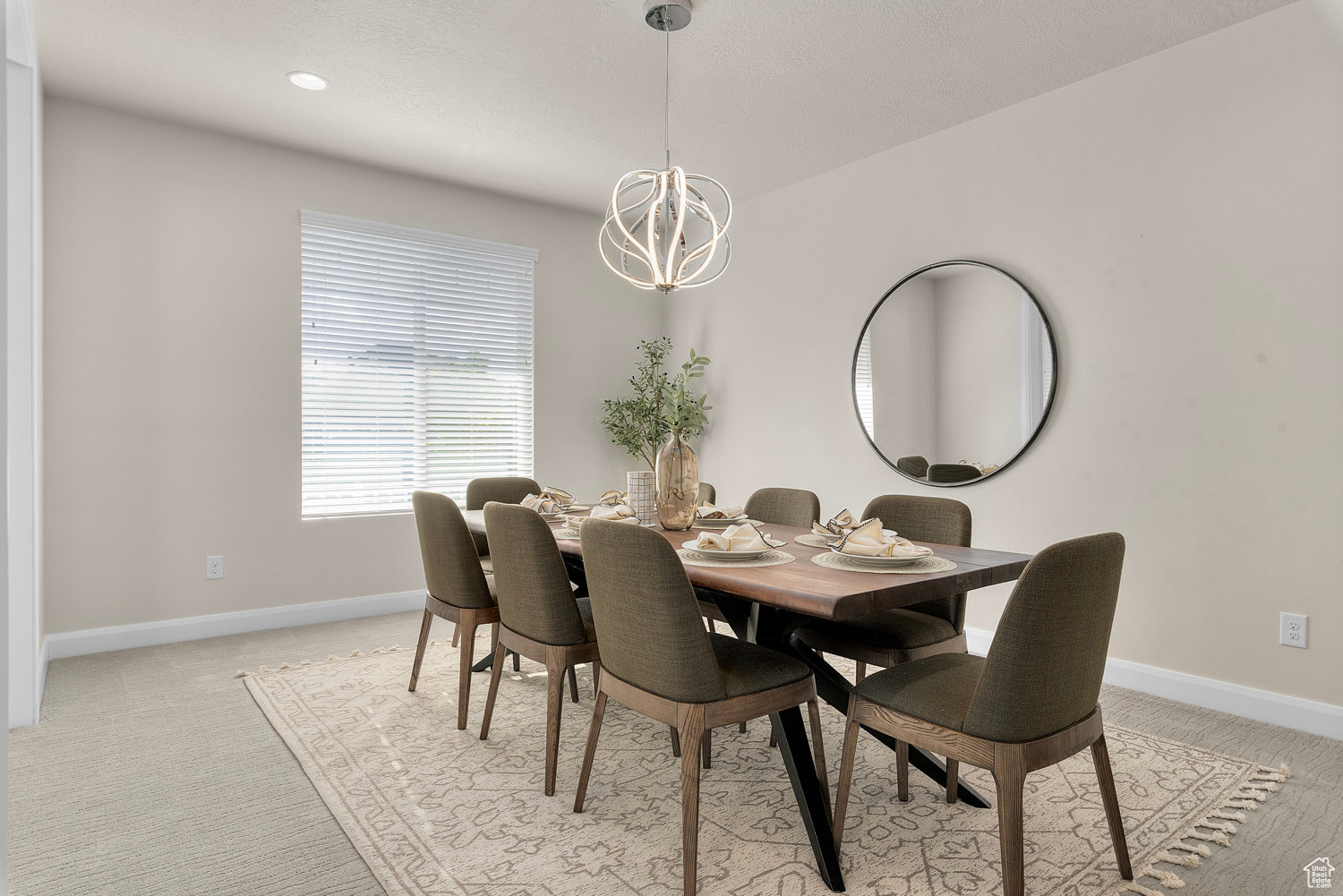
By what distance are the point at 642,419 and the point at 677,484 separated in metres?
2.86

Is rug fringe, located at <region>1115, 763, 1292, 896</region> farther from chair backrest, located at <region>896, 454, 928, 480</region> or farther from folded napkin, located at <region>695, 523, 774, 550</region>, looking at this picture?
chair backrest, located at <region>896, 454, 928, 480</region>

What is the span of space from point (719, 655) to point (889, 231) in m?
2.96

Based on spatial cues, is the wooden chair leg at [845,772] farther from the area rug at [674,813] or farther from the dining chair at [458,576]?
the dining chair at [458,576]

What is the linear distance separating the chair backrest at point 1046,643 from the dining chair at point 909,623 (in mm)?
674

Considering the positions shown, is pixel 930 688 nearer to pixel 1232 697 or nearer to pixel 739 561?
pixel 739 561

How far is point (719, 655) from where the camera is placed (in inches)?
79.4

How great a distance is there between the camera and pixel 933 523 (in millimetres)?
2668

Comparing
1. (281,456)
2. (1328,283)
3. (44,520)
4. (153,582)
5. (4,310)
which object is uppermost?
(1328,283)

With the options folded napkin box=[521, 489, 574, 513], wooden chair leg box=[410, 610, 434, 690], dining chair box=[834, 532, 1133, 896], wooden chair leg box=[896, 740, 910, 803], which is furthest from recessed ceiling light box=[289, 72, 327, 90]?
wooden chair leg box=[896, 740, 910, 803]

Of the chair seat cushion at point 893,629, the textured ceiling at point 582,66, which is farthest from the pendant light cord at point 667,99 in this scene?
the chair seat cushion at point 893,629

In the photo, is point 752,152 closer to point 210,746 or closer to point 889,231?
point 889,231

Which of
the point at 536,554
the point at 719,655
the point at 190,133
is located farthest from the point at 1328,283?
the point at 190,133

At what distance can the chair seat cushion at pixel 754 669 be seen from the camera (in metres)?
1.82

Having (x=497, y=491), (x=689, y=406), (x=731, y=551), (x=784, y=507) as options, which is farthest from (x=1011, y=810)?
(x=689, y=406)
